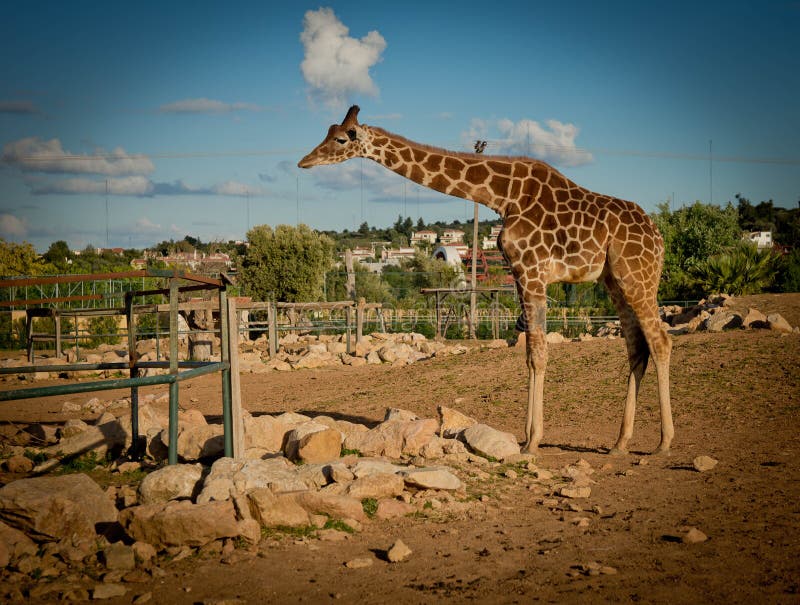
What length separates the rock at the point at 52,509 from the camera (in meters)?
5.02

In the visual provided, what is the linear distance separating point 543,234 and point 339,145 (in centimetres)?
269

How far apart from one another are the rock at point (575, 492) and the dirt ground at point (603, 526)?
0.25ft

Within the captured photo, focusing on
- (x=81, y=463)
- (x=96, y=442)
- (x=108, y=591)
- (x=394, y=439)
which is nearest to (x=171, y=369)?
(x=108, y=591)

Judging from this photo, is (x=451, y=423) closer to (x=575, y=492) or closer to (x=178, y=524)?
(x=575, y=492)

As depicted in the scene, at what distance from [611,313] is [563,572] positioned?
30.2 m

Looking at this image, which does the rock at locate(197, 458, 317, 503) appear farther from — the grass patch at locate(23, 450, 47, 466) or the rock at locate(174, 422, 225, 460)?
the grass patch at locate(23, 450, 47, 466)

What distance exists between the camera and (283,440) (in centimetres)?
821

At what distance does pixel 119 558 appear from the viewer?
4.71 meters

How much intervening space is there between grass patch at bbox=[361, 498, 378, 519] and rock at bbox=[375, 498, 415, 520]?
5 centimetres

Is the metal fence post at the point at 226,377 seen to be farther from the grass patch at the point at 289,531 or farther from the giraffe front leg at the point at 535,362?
the giraffe front leg at the point at 535,362

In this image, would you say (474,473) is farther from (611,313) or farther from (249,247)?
(249,247)

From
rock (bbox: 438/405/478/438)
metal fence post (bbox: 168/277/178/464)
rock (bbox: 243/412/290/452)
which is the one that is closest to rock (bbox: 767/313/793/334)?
rock (bbox: 438/405/478/438)

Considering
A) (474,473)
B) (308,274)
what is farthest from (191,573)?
(308,274)

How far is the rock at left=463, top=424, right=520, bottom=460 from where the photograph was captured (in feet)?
26.5
